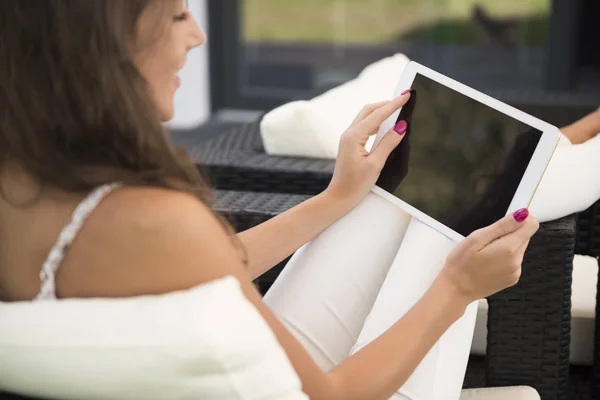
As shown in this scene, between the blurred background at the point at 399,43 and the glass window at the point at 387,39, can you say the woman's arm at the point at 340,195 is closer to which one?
the blurred background at the point at 399,43

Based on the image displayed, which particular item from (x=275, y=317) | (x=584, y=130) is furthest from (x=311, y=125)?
(x=275, y=317)

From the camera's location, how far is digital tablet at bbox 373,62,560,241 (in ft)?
4.78

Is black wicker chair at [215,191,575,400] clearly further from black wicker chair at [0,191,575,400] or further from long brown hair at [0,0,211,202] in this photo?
long brown hair at [0,0,211,202]

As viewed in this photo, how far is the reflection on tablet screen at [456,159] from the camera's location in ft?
4.87

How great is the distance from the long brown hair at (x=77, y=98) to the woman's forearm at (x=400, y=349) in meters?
0.34

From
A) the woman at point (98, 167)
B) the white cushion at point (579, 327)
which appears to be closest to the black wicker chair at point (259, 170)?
the white cushion at point (579, 327)

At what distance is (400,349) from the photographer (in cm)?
126

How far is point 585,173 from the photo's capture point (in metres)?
1.72

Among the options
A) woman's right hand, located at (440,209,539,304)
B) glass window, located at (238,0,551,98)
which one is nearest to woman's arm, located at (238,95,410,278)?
woman's right hand, located at (440,209,539,304)

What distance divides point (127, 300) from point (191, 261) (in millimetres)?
76

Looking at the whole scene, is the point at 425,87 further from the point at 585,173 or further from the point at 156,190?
the point at 156,190

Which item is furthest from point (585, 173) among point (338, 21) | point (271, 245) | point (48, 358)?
point (338, 21)

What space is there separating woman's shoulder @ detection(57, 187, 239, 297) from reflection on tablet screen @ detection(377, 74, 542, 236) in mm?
571

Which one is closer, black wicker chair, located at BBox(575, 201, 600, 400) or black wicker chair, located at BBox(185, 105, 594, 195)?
black wicker chair, located at BBox(575, 201, 600, 400)
